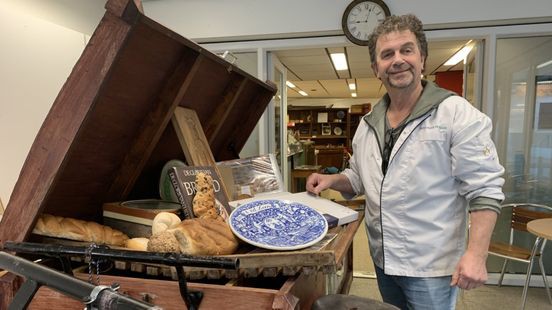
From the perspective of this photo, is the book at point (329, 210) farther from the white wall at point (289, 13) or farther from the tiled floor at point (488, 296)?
the white wall at point (289, 13)

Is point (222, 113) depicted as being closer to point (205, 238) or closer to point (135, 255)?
point (205, 238)

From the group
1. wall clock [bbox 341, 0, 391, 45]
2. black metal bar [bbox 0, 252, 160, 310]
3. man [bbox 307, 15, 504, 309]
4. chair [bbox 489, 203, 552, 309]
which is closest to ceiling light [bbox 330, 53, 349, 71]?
wall clock [bbox 341, 0, 391, 45]

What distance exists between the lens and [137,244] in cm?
92

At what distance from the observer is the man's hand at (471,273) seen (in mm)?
1006

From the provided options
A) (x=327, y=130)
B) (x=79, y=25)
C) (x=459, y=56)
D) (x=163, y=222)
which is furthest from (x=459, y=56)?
(x=327, y=130)

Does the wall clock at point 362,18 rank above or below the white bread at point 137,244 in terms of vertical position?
above

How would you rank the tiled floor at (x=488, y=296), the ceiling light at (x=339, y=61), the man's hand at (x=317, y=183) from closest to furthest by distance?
the man's hand at (x=317, y=183) → the tiled floor at (x=488, y=296) → the ceiling light at (x=339, y=61)

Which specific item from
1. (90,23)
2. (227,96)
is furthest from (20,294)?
(90,23)

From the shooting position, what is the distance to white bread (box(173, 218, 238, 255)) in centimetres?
78

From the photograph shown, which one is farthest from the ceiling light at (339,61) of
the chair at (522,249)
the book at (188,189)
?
the book at (188,189)

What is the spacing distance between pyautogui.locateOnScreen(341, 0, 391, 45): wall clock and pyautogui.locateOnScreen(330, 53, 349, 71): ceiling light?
1184 millimetres

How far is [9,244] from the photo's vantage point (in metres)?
0.75

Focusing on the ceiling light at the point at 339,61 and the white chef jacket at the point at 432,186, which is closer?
the white chef jacket at the point at 432,186

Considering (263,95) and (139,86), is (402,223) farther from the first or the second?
(263,95)
